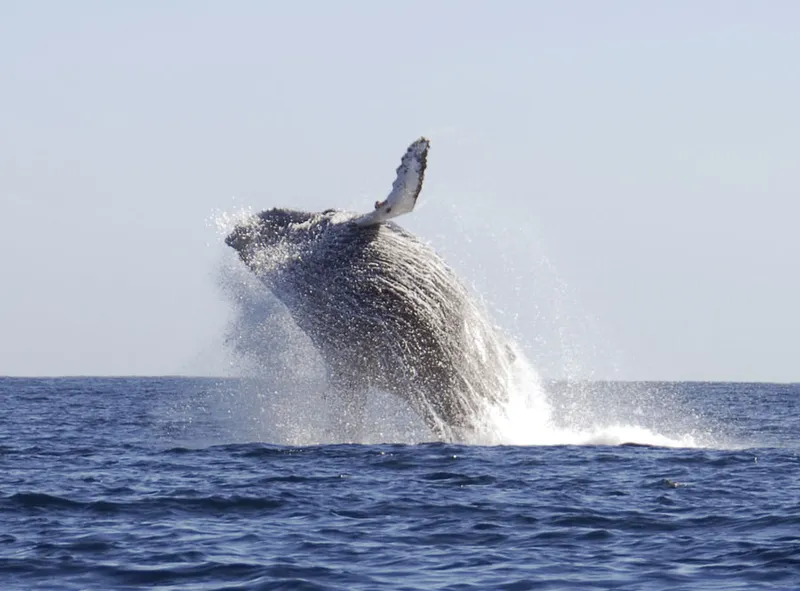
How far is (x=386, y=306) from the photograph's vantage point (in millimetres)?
16297

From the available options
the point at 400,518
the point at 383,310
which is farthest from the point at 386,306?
the point at 400,518

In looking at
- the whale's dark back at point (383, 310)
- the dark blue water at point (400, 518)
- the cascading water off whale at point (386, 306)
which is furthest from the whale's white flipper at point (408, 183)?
the dark blue water at point (400, 518)

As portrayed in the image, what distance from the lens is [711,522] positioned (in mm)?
11945

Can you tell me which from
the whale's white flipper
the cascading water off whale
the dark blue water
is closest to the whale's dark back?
the cascading water off whale

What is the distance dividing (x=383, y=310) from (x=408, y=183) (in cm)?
168

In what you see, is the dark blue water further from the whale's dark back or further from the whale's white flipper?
the whale's white flipper

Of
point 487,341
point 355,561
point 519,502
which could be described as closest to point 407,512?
point 519,502

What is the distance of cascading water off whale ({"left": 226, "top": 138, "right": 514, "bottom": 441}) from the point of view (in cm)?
1620

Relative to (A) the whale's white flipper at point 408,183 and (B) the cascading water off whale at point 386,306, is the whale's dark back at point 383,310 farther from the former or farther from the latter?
(A) the whale's white flipper at point 408,183

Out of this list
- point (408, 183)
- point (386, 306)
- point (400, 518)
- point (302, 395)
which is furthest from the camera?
point (302, 395)

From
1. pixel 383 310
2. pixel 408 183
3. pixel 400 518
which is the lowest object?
pixel 400 518

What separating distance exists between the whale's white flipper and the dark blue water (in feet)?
10.3

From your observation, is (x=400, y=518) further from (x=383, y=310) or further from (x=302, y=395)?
(x=302, y=395)

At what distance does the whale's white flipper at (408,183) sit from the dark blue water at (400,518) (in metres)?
3.15
